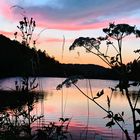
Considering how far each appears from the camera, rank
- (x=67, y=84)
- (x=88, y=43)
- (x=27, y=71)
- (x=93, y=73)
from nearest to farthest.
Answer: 1. (x=67, y=84)
2. (x=88, y=43)
3. (x=27, y=71)
4. (x=93, y=73)

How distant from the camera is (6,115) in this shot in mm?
10148

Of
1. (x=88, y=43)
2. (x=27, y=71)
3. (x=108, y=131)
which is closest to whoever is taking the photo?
(x=88, y=43)

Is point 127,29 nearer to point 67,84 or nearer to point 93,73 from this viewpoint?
point 67,84

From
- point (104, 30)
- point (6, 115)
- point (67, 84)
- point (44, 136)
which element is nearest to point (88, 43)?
point (104, 30)

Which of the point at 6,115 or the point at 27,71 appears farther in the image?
the point at 6,115

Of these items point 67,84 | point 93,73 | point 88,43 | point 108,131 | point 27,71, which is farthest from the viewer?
point 108,131

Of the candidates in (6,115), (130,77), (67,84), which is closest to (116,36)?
(130,77)

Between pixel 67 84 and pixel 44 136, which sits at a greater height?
pixel 67 84

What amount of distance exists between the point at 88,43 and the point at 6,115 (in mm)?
3624

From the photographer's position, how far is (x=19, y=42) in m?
9.59

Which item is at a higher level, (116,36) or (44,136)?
(116,36)

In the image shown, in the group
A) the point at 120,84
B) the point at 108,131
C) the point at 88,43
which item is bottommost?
the point at 108,131

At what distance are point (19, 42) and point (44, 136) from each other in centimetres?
314

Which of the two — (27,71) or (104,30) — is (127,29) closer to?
(104,30)
